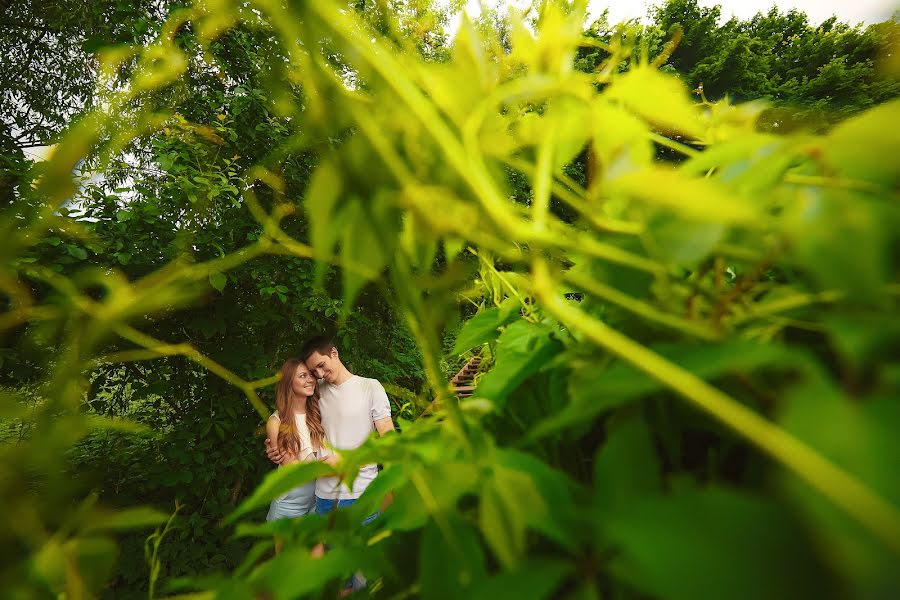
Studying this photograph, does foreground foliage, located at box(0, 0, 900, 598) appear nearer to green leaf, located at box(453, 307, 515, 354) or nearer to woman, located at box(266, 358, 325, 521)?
green leaf, located at box(453, 307, 515, 354)

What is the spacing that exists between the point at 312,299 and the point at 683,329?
1764mm

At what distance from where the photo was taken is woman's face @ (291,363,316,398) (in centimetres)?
139

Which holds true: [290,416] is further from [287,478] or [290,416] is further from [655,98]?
[655,98]

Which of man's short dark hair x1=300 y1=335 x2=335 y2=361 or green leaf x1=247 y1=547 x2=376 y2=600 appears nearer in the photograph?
green leaf x1=247 y1=547 x2=376 y2=600

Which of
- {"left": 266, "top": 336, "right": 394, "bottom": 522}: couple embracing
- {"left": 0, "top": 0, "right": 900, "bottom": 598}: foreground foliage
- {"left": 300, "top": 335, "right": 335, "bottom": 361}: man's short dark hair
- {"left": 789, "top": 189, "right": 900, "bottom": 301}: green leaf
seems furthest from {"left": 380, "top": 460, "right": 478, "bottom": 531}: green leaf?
{"left": 300, "top": 335, "right": 335, "bottom": 361}: man's short dark hair

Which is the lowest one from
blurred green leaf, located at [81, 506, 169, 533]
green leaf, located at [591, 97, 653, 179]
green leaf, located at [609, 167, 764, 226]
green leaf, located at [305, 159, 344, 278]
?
blurred green leaf, located at [81, 506, 169, 533]

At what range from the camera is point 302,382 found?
4.56 ft

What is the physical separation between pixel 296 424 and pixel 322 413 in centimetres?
11

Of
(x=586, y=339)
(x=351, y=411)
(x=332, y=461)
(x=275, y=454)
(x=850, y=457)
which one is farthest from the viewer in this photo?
(x=351, y=411)

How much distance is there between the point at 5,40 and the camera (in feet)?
5.34

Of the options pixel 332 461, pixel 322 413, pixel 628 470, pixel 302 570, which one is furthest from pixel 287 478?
pixel 322 413

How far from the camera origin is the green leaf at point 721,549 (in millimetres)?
67

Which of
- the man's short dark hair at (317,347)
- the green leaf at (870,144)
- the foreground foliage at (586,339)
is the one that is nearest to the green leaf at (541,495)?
the foreground foliage at (586,339)

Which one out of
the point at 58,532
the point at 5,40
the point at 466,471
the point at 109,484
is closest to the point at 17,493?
the point at 58,532
